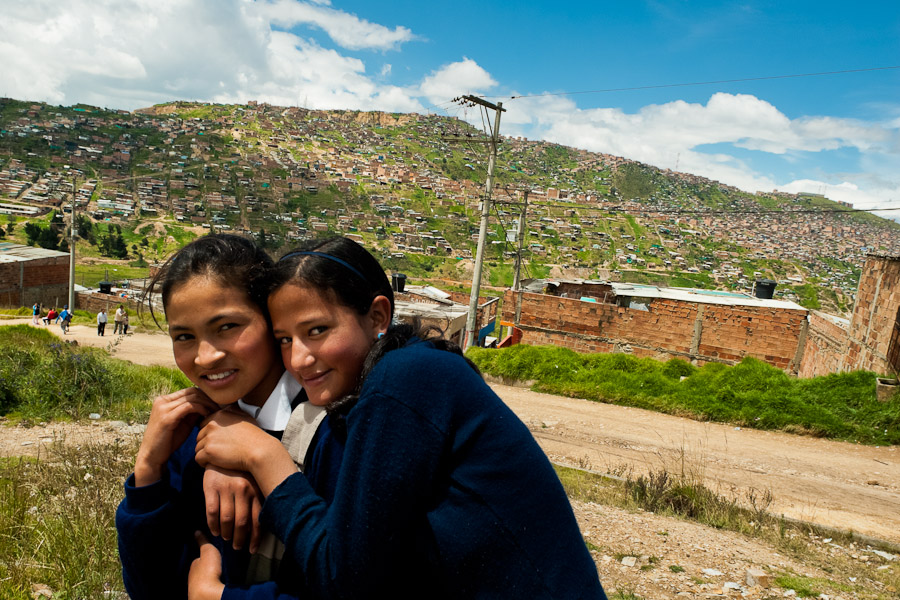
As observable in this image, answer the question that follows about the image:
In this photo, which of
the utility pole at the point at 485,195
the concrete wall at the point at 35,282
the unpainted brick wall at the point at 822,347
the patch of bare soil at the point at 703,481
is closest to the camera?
the patch of bare soil at the point at 703,481

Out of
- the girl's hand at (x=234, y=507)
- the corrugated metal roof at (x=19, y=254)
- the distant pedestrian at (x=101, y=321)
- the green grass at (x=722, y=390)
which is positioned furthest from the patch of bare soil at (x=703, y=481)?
the corrugated metal roof at (x=19, y=254)

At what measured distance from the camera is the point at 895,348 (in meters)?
9.73

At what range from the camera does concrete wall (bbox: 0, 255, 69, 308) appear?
1181 inches

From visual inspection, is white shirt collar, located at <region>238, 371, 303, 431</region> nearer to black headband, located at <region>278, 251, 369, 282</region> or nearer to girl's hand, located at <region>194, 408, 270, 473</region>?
girl's hand, located at <region>194, 408, 270, 473</region>

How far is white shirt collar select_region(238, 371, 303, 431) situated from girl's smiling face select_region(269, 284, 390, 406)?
0.05m

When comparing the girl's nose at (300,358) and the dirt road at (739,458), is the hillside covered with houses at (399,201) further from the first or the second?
the girl's nose at (300,358)

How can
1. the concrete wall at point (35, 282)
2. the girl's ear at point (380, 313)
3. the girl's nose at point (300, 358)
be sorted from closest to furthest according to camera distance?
1. the girl's nose at point (300, 358)
2. the girl's ear at point (380, 313)
3. the concrete wall at point (35, 282)

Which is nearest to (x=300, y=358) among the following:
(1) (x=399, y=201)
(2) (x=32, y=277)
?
(2) (x=32, y=277)

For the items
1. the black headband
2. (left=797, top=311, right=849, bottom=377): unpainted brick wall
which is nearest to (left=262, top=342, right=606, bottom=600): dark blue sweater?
the black headband

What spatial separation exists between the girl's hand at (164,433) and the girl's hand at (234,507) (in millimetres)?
234

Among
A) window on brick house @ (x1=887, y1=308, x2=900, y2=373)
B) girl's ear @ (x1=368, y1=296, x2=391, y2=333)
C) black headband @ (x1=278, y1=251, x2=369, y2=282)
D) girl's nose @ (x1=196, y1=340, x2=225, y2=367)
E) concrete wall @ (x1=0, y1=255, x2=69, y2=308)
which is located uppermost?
black headband @ (x1=278, y1=251, x2=369, y2=282)

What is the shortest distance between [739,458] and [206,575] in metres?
8.38

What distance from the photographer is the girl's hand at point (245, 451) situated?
1.09 m

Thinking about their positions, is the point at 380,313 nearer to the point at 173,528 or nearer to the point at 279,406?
the point at 279,406
